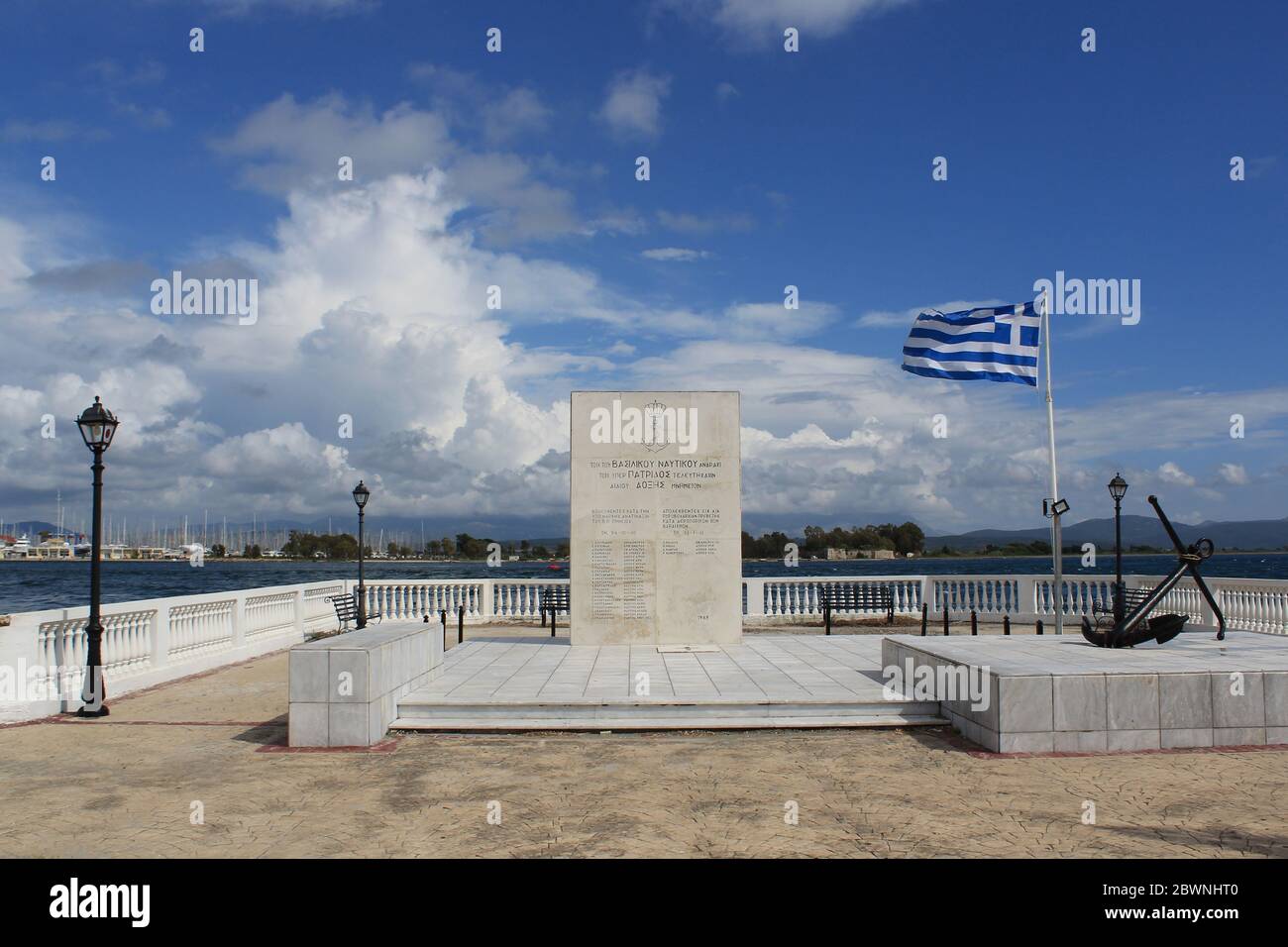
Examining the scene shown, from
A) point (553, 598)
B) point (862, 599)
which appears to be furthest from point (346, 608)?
point (862, 599)

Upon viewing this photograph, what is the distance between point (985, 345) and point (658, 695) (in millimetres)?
13006

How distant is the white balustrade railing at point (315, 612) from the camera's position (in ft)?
39.3

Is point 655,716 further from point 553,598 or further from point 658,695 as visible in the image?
point 553,598

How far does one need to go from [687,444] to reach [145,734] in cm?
1000

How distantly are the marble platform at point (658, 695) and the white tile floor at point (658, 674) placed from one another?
1 cm

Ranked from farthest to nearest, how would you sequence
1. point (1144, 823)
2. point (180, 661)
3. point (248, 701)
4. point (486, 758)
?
1. point (180, 661)
2. point (248, 701)
3. point (486, 758)
4. point (1144, 823)

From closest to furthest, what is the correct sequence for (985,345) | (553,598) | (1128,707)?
(1128,707) → (985,345) → (553,598)

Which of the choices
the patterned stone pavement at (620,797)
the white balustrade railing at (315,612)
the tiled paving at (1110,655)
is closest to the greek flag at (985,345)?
the white balustrade railing at (315,612)

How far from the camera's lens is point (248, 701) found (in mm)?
13273

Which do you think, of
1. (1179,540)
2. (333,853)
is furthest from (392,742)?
(1179,540)

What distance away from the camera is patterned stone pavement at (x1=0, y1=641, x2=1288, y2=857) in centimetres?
667

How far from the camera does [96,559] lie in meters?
12.1

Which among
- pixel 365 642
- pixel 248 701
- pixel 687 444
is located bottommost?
pixel 248 701

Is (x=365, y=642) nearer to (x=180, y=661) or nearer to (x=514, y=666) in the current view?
(x=514, y=666)
